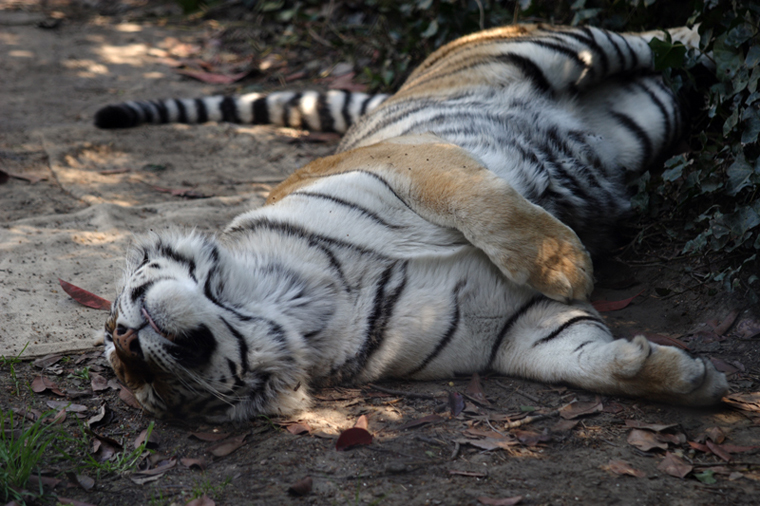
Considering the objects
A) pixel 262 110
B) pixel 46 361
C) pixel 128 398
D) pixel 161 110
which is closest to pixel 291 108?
pixel 262 110

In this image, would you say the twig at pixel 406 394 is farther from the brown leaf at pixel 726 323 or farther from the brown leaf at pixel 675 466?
the brown leaf at pixel 726 323

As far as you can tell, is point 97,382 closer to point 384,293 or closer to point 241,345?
point 241,345

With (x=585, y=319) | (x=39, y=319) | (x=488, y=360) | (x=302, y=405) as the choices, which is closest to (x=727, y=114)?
(x=585, y=319)

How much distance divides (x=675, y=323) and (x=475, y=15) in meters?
2.31

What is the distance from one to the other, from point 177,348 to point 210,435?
25cm

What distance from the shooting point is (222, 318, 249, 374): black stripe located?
64.4 inches

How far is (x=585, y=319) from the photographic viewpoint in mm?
1750

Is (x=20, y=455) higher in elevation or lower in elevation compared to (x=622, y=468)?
lower

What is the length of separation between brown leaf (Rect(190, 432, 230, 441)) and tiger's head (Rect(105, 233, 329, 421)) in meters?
0.04

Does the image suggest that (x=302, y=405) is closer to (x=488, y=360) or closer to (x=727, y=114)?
(x=488, y=360)

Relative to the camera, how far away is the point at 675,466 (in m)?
1.35

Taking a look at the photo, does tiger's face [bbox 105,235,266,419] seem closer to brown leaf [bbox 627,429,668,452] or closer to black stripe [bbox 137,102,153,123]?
brown leaf [bbox 627,429,668,452]

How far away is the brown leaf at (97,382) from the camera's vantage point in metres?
1.84

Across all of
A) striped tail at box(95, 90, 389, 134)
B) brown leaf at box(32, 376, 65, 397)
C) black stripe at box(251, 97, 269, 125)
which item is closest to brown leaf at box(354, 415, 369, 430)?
brown leaf at box(32, 376, 65, 397)
